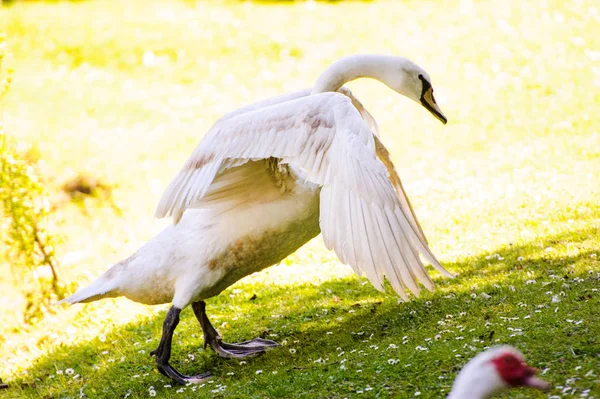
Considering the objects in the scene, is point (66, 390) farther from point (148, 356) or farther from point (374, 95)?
point (374, 95)

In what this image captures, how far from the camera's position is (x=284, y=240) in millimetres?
5930

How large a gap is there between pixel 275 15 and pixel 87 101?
18.5 feet

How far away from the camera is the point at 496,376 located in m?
3.63

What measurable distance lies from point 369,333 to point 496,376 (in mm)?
2582

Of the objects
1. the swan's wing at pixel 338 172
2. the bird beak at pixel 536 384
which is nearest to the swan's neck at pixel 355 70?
the swan's wing at pixel 338 172

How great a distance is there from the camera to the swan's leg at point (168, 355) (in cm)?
601

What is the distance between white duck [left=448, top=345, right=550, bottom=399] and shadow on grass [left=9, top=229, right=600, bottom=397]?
106cm

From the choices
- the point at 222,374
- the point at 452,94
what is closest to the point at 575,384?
the point at 222,374

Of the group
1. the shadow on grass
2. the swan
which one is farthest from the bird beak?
the swan

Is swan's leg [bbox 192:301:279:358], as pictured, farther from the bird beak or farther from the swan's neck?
the bird beak

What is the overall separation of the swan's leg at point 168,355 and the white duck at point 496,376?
2.81m

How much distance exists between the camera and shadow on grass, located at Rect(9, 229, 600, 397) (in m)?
5.18

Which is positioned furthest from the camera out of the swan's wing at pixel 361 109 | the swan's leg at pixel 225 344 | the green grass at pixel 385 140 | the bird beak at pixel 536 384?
the swan's wing at pixel 361 109

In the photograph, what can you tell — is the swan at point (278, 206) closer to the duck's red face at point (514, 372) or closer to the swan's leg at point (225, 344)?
the swan's leg at point (225, 344)
